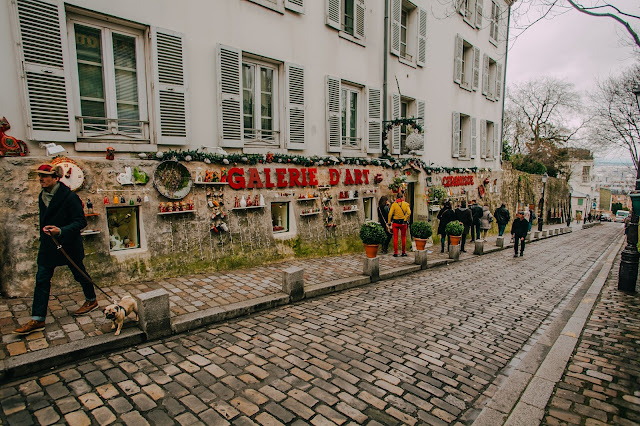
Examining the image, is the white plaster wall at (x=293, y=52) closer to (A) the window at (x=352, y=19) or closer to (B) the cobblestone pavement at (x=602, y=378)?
(A) the window at (x=352, y=19)

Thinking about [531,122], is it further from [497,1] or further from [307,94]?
[307,94]

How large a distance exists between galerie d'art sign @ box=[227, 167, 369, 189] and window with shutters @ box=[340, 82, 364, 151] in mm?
1028

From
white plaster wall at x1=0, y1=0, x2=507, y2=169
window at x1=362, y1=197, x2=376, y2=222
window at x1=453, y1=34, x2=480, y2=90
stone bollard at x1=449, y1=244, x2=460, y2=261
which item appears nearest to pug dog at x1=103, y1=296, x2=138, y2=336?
white plaster wall at x1=0, y1=0, x2=507, y2=169

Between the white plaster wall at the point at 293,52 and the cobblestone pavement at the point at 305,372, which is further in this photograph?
the white plaster wall at the point at 293,52

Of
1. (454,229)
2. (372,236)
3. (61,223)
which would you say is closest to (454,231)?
(454,229)

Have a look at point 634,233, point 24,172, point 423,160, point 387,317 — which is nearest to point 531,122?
point 423,160

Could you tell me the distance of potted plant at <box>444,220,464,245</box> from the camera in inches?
441

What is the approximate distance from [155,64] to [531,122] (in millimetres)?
42958

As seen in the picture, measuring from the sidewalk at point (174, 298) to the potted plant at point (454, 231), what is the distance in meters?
2.40

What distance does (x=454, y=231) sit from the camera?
441 inches

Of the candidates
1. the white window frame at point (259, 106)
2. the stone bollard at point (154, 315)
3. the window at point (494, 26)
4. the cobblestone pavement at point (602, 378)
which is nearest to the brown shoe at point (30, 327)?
the stone bollard at point (154, 315)

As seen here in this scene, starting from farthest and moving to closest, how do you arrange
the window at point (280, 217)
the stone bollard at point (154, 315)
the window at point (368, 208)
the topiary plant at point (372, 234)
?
the window at point (368, 208) → the window at point (280, 217) → the topiary plant at point (372, 234) → the stone bollard at point (154, 315)

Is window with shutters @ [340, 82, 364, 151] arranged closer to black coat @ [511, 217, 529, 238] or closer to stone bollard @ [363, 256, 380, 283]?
stone bollard @ [363, 256, 380, 283]

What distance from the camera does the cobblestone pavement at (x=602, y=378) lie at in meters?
3.40
